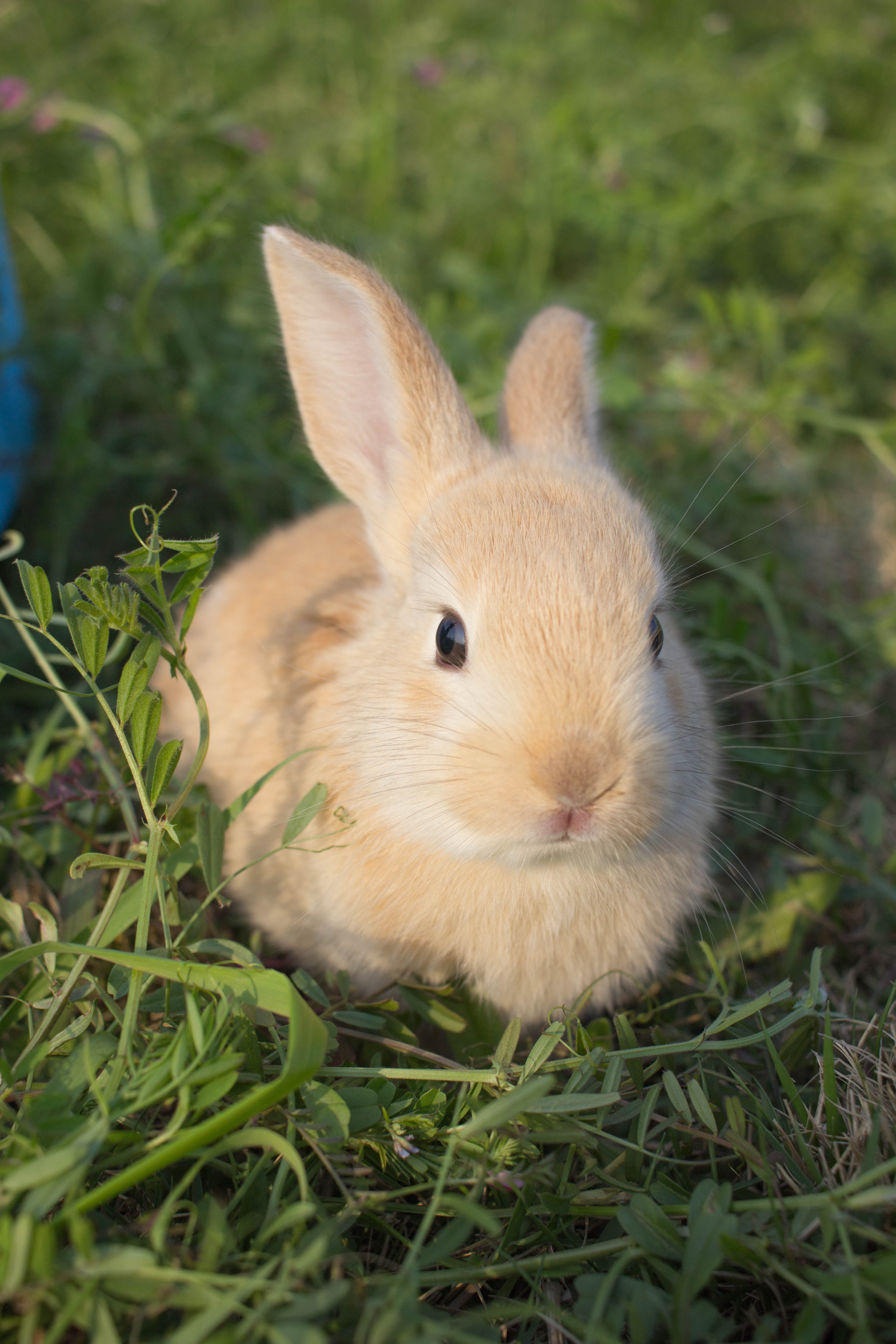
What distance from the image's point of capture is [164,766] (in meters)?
2.04

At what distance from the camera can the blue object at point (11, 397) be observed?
3.61 m

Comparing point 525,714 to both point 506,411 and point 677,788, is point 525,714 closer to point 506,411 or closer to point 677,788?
point 677,788

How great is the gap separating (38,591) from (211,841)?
0.66 m

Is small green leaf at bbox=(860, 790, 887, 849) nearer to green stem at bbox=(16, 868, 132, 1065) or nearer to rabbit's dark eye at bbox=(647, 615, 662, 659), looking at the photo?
rabbit's dark eye at bbox=(647, 615, 662, 659)

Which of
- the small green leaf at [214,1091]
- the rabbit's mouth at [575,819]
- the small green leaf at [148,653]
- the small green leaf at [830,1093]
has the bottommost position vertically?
the small green leaf at [830,1093]

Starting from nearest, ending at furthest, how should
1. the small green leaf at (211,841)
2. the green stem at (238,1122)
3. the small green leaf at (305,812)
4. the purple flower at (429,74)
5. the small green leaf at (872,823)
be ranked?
1. the green stem at (238,1122)
2. the small green leaf at (211,841)
3. the small green leaf at (305,812)
4. the small green leaf at (872,823)
5. the purple flower at (429,74)

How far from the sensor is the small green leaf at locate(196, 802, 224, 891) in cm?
217

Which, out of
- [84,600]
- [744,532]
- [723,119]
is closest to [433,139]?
[723,119]

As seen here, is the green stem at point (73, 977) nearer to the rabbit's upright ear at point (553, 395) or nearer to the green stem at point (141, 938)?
the green stem at point (141, 938)

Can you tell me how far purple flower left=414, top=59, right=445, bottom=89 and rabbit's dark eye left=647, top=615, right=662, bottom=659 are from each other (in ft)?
13.4

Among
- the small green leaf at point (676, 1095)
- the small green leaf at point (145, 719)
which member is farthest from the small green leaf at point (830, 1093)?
the small green leaf at point (145, 719)

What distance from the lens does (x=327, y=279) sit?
8.81 ft

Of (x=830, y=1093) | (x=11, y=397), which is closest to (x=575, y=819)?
(x=830, y=1093)

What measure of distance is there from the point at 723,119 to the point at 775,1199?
16.9ft
